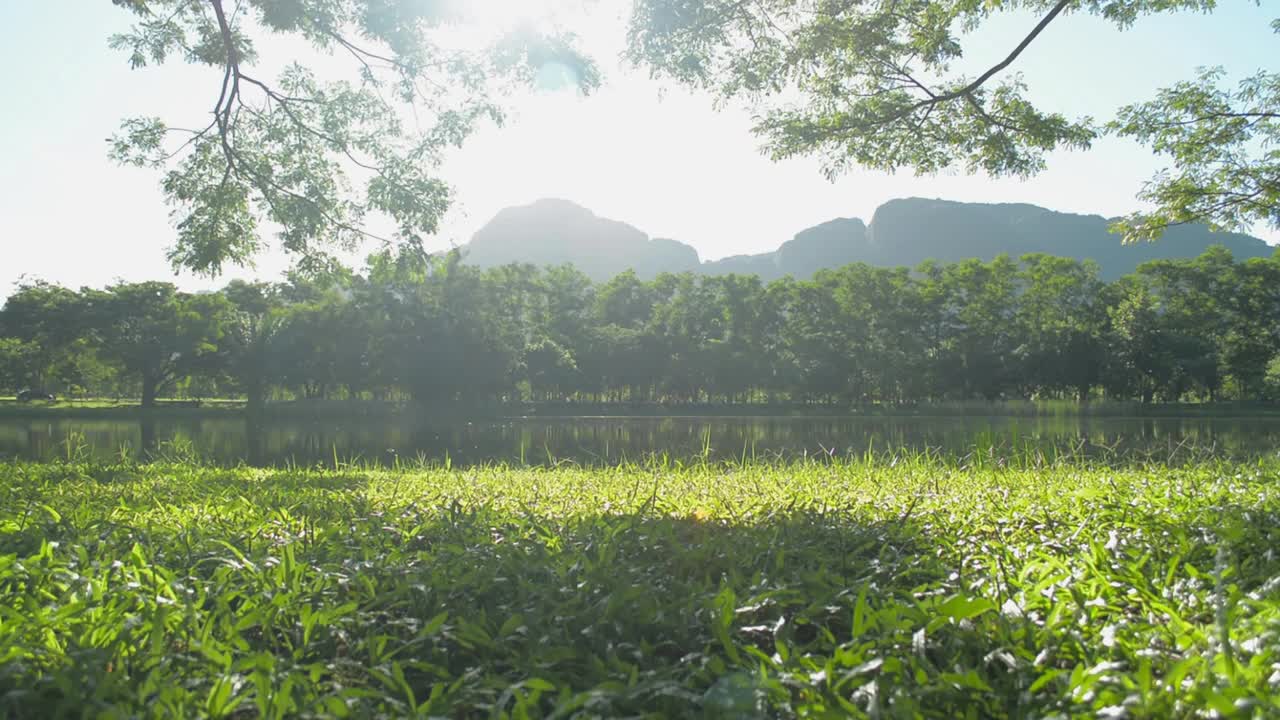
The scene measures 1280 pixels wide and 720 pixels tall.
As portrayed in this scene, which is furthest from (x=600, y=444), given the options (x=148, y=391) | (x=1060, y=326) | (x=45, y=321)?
(x=45, y=321)

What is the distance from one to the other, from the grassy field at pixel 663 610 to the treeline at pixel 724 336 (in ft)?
122

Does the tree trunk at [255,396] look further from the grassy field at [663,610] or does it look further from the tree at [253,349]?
the grassy field at [663,610]

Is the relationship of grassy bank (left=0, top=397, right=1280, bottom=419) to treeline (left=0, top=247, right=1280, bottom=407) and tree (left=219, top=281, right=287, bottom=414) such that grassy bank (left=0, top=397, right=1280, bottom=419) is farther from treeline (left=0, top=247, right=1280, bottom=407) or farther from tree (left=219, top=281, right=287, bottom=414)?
tree (left=219, top=281, right=287, bottom=414)

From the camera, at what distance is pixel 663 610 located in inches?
76.0

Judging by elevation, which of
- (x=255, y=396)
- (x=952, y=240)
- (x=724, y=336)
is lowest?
(x=255, y=396)

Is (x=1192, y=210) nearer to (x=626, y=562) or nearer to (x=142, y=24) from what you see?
(x=626, y=562)

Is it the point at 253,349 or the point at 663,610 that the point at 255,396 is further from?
the point at 663,610

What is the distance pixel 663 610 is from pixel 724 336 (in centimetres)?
4570

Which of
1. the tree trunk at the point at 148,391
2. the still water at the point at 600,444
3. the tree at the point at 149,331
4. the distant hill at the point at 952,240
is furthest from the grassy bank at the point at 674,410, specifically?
the distant hill at the point at 952,240

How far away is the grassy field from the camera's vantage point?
1.40 metres

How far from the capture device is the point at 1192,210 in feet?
27.1

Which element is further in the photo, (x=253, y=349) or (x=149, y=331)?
(x=253, y=349)

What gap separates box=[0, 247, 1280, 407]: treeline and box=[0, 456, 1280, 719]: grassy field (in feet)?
A: 122

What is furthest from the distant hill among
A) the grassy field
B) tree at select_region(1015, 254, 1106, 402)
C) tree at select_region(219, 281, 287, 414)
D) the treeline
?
the grassy field
